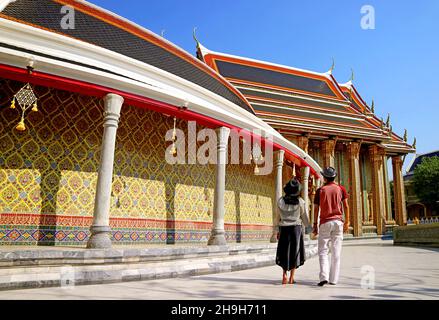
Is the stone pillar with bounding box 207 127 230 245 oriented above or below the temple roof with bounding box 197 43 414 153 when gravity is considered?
below

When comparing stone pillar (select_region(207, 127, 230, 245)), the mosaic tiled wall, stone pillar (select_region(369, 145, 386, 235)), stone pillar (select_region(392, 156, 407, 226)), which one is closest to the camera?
the mosaic tiled wall

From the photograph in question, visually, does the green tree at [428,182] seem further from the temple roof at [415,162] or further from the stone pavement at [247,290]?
the stone pavement at [247,290]

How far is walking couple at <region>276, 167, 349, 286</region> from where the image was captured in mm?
4762

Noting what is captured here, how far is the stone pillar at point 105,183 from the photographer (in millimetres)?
5777

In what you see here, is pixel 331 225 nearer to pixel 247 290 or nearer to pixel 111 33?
pixel 247 290

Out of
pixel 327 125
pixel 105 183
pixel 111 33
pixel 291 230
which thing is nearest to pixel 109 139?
pixel 105 183

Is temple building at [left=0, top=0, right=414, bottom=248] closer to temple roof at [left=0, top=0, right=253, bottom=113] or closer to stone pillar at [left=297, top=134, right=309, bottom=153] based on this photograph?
temple roof at [left=0, top=0, right=253, bottom=113]

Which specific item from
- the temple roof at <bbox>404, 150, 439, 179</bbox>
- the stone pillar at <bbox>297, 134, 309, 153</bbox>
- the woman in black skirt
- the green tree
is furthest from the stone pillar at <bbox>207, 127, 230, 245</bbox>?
the temple roof at <bbox>404, 150, 439, 179</bbox>

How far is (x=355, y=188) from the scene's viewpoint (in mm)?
23078

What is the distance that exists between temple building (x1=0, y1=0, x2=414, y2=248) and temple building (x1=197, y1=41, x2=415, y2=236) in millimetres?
10044

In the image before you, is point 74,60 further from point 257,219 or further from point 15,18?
point 257,219

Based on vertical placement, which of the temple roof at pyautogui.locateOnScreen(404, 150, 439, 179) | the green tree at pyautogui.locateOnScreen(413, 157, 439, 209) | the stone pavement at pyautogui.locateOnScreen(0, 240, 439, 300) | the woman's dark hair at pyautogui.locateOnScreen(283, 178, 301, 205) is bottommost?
the stone pavement at pyautogui.locateOnScreen(0, 240, 439, 300)

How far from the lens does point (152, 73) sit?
25.0 ft
